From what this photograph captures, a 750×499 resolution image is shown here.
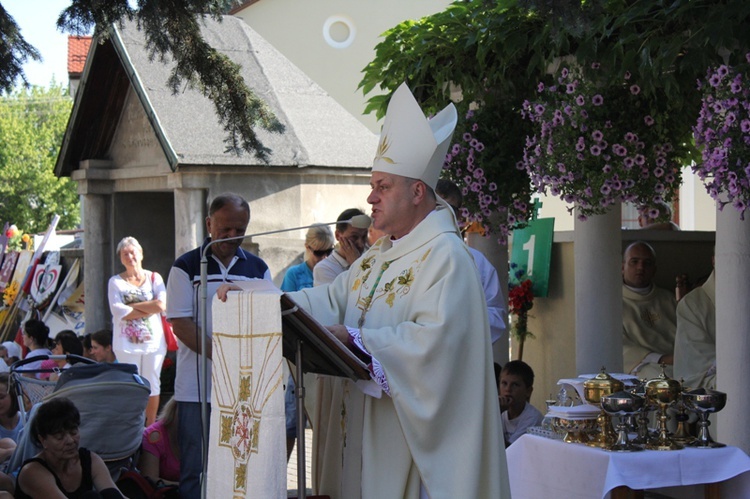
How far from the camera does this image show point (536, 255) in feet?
31.3

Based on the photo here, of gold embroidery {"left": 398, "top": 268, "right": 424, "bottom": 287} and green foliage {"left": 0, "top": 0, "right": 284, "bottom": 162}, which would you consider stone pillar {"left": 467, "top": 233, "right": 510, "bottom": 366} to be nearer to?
green foliage {"left": 0, "top": 0, "right": 284, "bottom": 162}

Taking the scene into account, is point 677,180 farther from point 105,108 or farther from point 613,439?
point 105,108

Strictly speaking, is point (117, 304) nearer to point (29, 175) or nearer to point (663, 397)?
point (663, 397)

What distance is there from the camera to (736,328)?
6180 millimetres

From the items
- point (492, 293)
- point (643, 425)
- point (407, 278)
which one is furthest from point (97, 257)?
point (407, 278)

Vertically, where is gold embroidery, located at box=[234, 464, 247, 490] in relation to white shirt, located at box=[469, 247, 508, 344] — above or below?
below

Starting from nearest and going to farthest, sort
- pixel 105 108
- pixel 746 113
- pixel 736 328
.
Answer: pixel 746 113, pixel 736 328, pixel 105 108

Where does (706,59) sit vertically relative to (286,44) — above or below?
below

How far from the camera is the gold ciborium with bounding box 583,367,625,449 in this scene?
5.68 meters

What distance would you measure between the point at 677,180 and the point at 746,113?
4.51 ft

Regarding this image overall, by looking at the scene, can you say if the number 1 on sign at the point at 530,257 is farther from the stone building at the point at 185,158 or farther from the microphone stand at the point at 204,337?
the microphone stand at the point at 204,337

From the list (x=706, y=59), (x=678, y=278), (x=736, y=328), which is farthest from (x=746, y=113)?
(x=678, y=278)

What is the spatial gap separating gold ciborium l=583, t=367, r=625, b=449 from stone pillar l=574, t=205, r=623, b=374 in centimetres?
172

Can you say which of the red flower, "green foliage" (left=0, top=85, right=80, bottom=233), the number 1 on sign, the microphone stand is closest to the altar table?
the microphone stand
